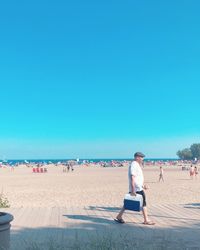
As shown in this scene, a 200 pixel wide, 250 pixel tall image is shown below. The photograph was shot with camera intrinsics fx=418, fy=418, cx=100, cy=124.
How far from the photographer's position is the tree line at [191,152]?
13888 cm

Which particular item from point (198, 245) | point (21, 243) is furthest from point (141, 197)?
point (21, 243)

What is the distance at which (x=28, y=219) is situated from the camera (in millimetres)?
9664

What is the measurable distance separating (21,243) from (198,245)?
2879mm

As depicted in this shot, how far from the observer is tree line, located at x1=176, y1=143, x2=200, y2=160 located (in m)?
139

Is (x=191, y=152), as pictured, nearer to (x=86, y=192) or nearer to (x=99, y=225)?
(x=86, y=192)

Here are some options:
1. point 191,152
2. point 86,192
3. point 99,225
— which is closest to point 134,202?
point 99,225

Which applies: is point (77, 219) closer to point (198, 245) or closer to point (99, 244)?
point (198, 245)

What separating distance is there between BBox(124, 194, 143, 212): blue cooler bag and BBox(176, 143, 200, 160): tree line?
13214 centimetres

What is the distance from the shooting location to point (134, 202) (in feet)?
27.7

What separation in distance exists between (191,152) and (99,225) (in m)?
139

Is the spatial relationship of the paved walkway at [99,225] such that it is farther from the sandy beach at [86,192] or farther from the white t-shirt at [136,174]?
the sandy beach at [86,192]

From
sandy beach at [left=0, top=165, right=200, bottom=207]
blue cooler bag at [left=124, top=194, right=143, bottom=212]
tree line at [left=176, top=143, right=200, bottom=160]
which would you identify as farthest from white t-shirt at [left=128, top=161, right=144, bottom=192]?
tree line at [left=176, top=143, right=200, bottom=160]

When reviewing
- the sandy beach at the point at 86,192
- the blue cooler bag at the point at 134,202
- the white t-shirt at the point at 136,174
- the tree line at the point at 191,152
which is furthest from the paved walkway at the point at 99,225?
the tree line at the point at 191,152

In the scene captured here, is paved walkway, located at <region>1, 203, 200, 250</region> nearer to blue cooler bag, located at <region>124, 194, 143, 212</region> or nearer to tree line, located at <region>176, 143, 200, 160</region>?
blue cooler bag, located at <region>124, 194, 143, 212</region>
